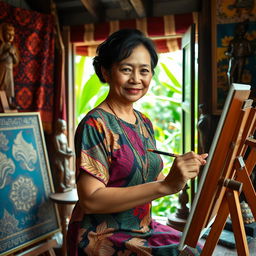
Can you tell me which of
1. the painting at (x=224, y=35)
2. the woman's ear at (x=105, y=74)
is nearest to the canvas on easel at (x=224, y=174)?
the woman's ear at (x=105, y=74)

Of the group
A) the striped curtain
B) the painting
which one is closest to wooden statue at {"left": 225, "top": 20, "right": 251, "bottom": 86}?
the painting

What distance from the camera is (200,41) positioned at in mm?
3258

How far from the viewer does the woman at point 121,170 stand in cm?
122

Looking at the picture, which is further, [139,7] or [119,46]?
[139,7]

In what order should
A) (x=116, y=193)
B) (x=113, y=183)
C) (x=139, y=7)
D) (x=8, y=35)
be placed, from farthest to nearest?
(x=139, y=7) → (x=8, y=35) → (x=113, y=183) → (x=116, y=193)

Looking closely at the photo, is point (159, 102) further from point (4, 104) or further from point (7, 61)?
point (4, 104)

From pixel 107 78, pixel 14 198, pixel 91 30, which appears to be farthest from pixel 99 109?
pixel 91 30

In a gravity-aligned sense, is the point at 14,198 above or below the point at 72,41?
below

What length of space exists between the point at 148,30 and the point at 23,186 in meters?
1.87

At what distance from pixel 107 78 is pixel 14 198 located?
1.63 m

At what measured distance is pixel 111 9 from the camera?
3.61 metres

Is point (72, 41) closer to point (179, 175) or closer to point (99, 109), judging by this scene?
point (99, 109)

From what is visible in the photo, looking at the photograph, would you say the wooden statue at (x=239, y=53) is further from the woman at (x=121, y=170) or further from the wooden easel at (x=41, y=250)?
the wooden easel at (x=41, y=250)

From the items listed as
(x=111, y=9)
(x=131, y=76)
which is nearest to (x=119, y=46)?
(x=131, y=76)
